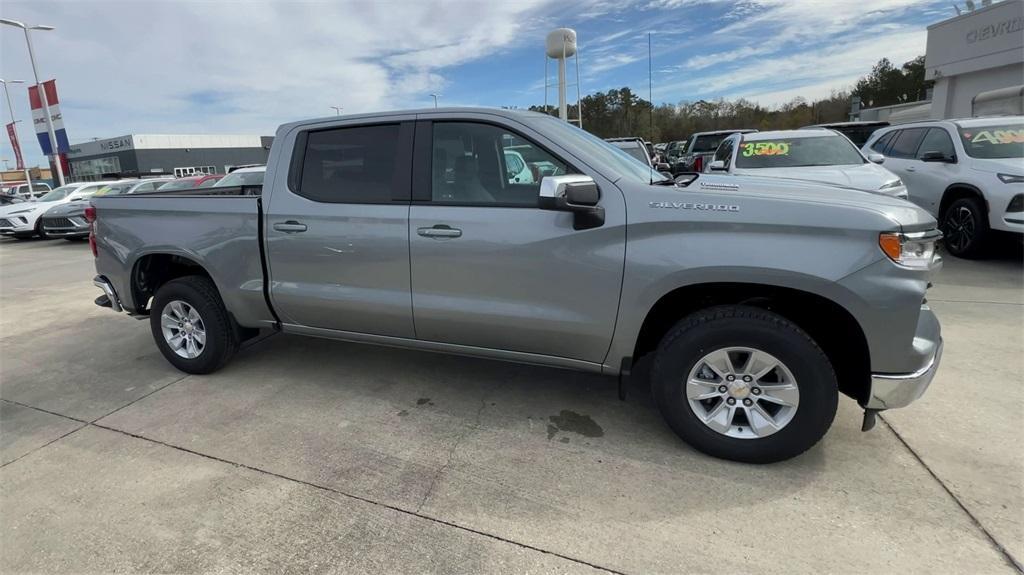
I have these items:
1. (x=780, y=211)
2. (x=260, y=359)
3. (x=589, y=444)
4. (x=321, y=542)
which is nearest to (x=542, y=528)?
(x=589, y=444)

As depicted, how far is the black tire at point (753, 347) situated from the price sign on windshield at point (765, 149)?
610cm

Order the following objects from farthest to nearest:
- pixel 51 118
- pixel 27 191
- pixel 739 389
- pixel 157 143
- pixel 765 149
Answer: pixel 157 143
pixel 27 191
pixel 51 118
pixel 765 149
pixel 739 389

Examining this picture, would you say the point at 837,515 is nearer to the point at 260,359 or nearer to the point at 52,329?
the point at 260,359

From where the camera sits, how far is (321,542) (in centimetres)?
239

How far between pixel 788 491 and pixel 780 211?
1.32 meters

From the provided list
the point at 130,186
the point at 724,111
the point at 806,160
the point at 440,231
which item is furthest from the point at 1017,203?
the point at 724,111

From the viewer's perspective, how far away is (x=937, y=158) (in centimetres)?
723

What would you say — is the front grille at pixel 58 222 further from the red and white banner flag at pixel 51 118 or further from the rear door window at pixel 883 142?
the rear door window at pixel 883 142

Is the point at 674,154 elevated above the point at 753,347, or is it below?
above

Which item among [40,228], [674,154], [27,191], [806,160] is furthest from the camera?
[27,191]

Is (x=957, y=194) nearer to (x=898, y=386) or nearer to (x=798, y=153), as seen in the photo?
(x=798, y=153)

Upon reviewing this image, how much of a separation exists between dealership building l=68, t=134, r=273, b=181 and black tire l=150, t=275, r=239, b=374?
57.7 metres

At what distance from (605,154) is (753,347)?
1395 mm

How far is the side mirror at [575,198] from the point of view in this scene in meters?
2.66
